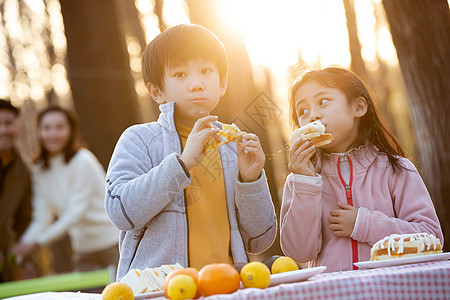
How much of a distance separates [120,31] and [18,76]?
20.3ft

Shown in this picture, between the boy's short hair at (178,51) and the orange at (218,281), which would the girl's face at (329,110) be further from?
the orange at (218,281)

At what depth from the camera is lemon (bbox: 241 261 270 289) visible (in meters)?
1.40

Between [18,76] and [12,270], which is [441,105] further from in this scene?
[18,76]

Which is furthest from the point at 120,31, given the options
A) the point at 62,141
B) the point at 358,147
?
the point at 358,147

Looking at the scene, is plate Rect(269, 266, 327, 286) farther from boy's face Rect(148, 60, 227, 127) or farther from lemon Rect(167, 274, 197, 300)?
boy's face Rect(148, 60, 227, 127)

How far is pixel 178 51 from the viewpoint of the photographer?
2150mm

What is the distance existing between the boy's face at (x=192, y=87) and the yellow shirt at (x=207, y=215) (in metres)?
0.13

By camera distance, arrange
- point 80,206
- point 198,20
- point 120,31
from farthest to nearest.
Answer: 1. point 120,31
2. point 80,206
3. point 198,20

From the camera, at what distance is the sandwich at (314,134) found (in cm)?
212

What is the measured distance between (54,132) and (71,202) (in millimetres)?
788

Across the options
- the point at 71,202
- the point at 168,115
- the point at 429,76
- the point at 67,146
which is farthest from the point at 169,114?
the point at 67,146

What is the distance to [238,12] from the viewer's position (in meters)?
4.63

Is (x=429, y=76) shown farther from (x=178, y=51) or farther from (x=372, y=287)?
(x=372, y=287)

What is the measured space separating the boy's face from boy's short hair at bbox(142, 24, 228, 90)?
3 centimetres
